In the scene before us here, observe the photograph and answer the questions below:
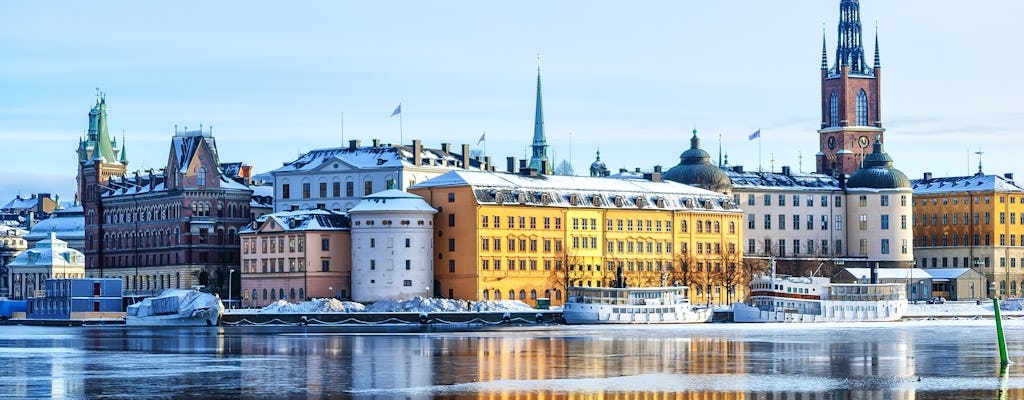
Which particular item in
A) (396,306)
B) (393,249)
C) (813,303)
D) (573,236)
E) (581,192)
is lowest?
(396,306)

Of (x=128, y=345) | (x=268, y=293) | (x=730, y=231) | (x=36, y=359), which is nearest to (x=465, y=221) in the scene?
(x=268, y=293)

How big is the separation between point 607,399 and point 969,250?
459ft

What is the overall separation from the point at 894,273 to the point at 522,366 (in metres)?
112

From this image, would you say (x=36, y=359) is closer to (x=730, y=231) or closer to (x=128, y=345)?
(x=128, y=345)

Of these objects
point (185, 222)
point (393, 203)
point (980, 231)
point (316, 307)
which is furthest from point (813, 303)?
point (185, 222)

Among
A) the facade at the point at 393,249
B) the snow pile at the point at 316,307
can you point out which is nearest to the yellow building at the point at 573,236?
the facade at the point at 393,249

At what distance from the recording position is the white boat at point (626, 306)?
428 ft

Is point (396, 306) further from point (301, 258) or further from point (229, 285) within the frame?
point (229, 285)

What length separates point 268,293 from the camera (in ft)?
506

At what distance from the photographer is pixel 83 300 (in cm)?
15750

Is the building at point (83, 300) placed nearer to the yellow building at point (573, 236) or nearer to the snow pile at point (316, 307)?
the snow pile at point (316, 307)

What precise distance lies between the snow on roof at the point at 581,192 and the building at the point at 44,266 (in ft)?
165

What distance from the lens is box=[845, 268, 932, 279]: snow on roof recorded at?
174m

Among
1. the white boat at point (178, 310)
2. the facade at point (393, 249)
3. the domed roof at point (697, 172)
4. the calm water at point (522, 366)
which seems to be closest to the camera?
the calm water at point (522, 366)
